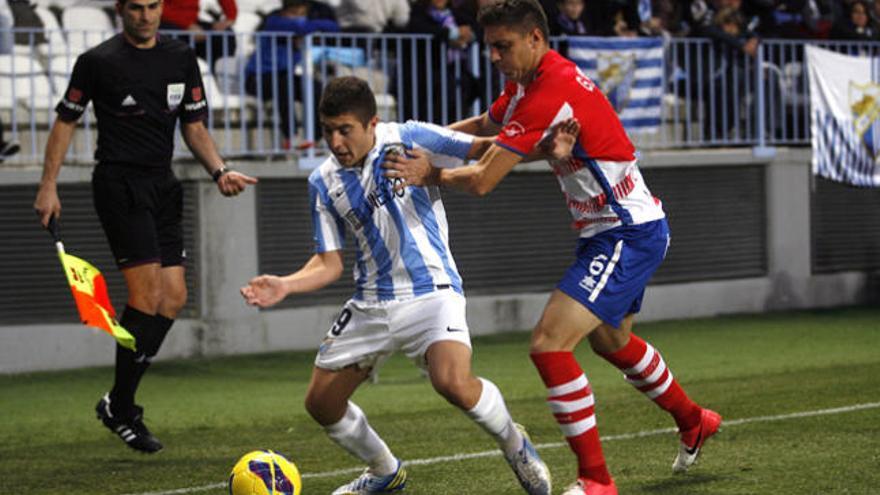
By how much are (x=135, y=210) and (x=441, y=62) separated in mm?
6185

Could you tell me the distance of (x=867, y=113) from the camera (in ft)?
55.2

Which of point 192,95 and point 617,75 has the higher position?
point 192,95

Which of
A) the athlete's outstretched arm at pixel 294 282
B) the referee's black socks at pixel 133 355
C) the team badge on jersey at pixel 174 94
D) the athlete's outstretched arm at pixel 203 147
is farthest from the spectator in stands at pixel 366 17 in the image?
the athlete's outstretched arm at pixel 294 282

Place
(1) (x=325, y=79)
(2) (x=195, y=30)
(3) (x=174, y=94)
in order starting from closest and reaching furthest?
(3) (x=174, y=94), (2) (x=195, y=30), (1) (x=325, y=79)

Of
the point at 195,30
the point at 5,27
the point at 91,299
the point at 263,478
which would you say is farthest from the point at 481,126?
the point at 5,27

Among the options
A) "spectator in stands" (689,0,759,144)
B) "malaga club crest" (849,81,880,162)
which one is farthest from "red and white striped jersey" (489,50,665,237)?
"malaga club crest" (849,81,880,162)

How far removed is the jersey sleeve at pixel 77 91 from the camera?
9148 millimetres

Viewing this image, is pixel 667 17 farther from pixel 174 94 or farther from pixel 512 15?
pixel 512 15

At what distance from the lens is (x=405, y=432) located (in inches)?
378

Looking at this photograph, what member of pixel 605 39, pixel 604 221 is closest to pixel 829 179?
pixel 605 39

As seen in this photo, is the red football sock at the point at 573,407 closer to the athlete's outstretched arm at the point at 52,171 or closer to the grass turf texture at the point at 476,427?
the grass turf texture at the point at 476,427

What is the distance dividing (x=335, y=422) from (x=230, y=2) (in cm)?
801

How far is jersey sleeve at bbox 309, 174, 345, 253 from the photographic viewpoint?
721 centimetres

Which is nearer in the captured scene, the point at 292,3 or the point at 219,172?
the point at 219,172
